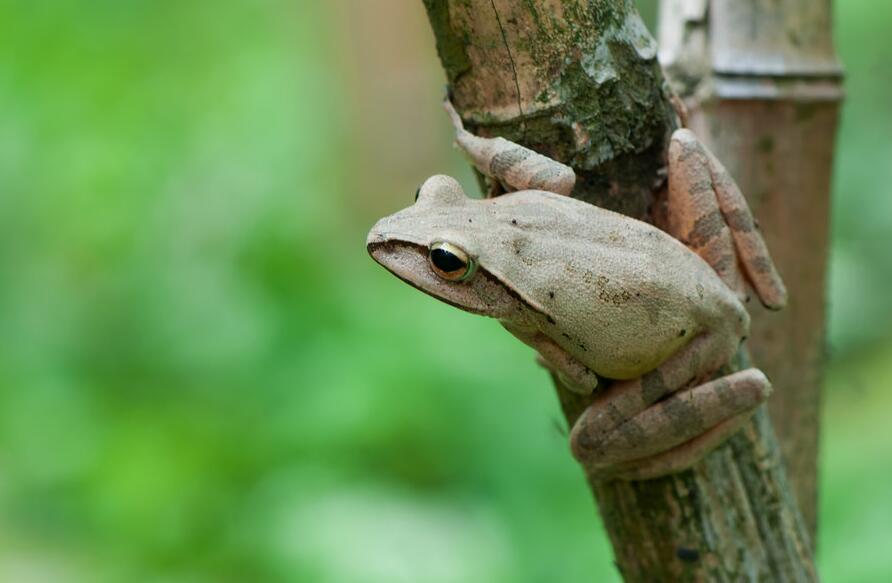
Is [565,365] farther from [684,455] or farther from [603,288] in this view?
[684,455]

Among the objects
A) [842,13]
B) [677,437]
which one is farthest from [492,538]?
[842,13]

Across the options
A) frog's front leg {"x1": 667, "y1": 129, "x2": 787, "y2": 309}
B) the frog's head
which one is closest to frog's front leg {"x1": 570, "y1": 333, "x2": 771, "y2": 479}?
frog's front leg {"x1": 667, "y1": 129, "x2": 787, "y2": 309}

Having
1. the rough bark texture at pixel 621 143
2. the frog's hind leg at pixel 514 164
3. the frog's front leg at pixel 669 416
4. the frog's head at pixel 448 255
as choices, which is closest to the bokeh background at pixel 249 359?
the frog's front leg at pixel 669 416

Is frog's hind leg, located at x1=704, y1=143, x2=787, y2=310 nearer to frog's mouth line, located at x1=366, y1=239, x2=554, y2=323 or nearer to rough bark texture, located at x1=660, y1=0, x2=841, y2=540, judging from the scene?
rough bark texture, located at x1=660, y1=0, x2=841, y2=540

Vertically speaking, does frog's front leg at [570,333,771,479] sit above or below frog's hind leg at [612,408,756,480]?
above

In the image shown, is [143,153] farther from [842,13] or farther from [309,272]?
[842,13]

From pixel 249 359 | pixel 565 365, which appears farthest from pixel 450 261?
pixel 249 359

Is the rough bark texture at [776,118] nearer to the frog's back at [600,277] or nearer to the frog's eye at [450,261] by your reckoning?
the frog's back at [600,277]
